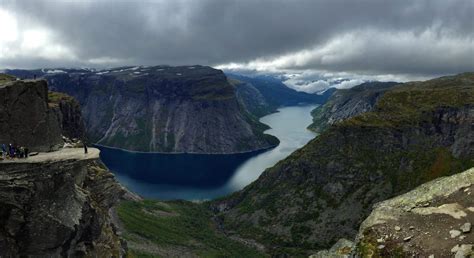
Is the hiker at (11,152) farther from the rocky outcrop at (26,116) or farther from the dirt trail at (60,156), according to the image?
the rocky outcrop at (26,116)

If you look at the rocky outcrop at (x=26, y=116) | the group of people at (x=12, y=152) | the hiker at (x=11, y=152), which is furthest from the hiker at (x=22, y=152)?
the rocky outcrop at (x=26, y=116)

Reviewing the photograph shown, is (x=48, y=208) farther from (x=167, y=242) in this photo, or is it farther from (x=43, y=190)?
(x=167, y=242)

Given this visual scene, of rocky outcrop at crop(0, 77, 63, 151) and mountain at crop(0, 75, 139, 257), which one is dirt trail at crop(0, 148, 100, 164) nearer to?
mountain at crop(0, 75, 139, 257)

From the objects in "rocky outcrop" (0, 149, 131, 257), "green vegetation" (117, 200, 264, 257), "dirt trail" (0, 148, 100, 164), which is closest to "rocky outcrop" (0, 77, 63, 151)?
"dirt trail" (0, 148, 100, 164)

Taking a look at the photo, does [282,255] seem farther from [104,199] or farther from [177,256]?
[104,199]

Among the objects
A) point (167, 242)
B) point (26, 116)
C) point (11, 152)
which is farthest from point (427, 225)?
point (167, 242)

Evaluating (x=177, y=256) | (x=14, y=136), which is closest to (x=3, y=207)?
(x=14, y=136)

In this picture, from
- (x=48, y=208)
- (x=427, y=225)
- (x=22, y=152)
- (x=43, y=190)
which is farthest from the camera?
(x=22, y=152)
